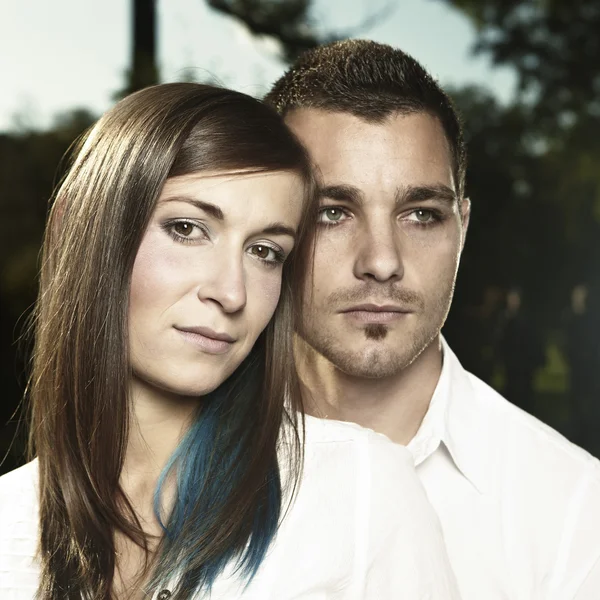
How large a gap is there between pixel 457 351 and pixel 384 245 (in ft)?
6.95

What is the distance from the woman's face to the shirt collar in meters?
0.87

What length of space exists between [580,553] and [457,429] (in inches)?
17.5

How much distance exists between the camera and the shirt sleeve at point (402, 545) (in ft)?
5.99

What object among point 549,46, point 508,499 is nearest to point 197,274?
point 508,499

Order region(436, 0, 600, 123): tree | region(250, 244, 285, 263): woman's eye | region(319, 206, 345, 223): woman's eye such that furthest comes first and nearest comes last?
region(436, 0, 600, 123): tree, region(319, 206, 345, 223): woman's eye, region(250, 244, 285, 263): woman's eye

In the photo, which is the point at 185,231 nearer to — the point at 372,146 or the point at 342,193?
the point at 342,193

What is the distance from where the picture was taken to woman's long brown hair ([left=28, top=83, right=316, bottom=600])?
1829mm

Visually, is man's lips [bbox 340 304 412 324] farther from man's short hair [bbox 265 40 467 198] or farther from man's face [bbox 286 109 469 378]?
man's short hair [bbox 265 40 467 198]

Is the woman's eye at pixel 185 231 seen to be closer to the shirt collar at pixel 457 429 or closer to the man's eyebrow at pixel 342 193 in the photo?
the man's eyebrow at pixel 342 193

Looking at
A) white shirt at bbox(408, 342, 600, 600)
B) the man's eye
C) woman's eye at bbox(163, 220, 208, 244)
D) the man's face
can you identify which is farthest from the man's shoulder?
woman's eye at bbox(163, 220, 208, 244)

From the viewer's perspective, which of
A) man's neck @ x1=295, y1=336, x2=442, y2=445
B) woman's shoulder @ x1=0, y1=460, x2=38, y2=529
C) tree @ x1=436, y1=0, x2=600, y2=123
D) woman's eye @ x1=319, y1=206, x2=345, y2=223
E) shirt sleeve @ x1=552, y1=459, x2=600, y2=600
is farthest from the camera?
tree @ x1=436, y1=0, x2=600, y2=123

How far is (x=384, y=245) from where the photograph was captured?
243cm

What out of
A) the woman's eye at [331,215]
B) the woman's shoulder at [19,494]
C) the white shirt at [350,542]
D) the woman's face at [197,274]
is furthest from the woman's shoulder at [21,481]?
the woman's eye at [331,215]

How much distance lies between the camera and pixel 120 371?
1898mm
